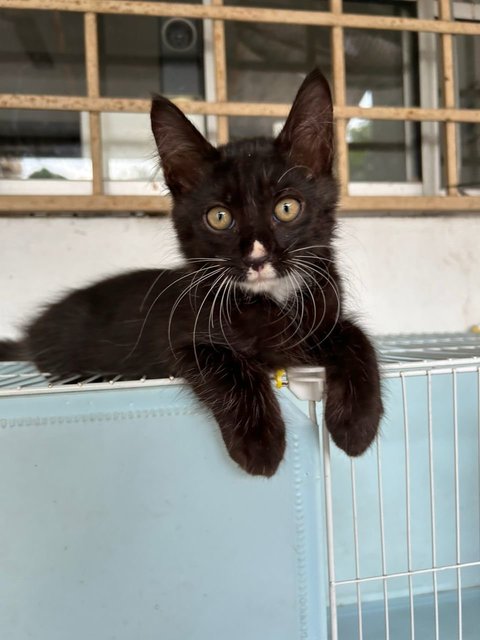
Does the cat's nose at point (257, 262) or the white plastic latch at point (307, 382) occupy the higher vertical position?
the cat's nose at point (257, 262)

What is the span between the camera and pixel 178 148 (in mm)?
947

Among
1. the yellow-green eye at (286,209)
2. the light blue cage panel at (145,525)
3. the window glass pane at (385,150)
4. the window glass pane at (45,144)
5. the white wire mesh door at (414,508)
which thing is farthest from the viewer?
the window glass pane at (385,150)

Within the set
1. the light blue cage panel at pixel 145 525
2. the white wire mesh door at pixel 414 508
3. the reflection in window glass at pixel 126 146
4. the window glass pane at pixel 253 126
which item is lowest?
the white wire mesh door at pixel 414 508

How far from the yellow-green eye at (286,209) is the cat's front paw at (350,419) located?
1.02 ft

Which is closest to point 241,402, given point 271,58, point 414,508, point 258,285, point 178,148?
point 258,285

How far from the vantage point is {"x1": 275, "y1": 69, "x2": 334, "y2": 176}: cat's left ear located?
3.02 ft

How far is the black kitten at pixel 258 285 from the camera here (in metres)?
0.78

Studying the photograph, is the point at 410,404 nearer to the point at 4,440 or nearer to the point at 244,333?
the point at 244,333

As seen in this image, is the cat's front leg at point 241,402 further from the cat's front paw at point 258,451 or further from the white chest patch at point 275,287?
the white chest patch at point 275,287

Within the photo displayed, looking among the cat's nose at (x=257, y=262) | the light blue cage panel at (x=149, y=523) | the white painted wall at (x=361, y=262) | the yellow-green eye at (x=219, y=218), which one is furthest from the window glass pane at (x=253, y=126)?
the light blue cage panel at (x=149, y=523)

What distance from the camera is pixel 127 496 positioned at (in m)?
0.69

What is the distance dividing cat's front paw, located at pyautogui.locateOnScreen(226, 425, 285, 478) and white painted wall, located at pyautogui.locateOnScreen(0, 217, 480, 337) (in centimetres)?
93

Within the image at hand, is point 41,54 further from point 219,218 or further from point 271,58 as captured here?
point 219,218

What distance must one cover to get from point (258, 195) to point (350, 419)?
16.3 inches
